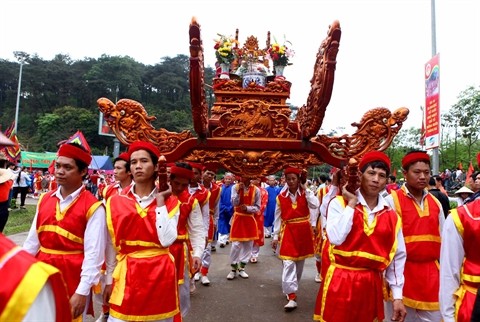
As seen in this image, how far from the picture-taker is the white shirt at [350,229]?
2.54 m

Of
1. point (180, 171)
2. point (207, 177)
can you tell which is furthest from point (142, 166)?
point (207, 177)

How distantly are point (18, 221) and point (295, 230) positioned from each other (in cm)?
897

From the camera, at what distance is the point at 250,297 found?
5.33 m

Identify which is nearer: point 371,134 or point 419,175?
point 419,175

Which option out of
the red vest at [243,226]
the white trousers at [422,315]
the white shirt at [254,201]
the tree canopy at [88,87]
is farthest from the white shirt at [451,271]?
the tree canopy at [88,87]

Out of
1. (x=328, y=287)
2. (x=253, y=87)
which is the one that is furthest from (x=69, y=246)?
Answer: (x=253, y=87)

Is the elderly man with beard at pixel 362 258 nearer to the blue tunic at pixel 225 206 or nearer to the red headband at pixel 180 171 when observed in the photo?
the red headband at pixel 180 171

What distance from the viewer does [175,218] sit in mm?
2674

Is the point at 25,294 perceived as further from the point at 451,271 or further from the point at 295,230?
the point at 295,230

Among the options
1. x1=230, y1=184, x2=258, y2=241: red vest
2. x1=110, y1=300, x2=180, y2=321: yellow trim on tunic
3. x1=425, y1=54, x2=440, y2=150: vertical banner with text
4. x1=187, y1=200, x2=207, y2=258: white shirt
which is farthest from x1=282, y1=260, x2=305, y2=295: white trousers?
x1=425, y1=54, x2=440, y2=150: vertical banner with text

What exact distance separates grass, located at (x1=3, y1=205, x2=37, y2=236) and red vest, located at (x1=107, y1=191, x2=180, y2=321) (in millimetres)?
7278

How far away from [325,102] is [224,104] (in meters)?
1.27

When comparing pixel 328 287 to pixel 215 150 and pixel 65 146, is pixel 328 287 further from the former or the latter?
pixel 65 146

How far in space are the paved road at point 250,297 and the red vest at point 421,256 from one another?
1.81m
